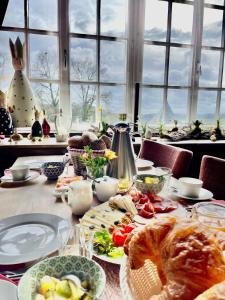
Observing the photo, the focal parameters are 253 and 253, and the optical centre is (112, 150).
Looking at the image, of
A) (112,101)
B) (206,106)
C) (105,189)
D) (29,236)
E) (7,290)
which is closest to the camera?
(7,290)

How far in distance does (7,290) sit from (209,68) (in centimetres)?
281

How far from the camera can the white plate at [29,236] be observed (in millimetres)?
556

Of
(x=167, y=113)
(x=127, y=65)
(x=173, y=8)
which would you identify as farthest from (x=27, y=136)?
(x=173, y=8)

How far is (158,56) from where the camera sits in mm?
2533

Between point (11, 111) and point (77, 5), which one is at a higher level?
point (77, 5)

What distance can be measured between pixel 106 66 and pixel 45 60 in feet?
1.86

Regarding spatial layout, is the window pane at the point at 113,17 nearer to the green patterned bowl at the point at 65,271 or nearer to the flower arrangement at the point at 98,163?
the flower arrangement at the point at 98,163

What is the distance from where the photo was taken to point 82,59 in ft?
7.76

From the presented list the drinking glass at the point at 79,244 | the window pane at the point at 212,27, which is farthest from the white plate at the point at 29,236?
the window pane at the point at 212,27

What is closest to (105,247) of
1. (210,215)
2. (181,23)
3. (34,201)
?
(210,215)

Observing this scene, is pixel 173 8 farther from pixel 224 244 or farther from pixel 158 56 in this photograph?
pixel 224 244

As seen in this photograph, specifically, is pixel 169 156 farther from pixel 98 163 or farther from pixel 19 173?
pixel 19 173

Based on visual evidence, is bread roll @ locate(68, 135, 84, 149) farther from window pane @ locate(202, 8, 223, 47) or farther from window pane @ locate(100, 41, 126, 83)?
window pane @ locate(202, 8, 223, 47)

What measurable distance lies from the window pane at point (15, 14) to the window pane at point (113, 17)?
28.3 inches
